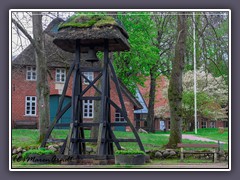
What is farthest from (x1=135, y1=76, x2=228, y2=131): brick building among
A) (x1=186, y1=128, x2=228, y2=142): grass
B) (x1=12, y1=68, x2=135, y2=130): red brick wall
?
(x1=12, y1=68, x2=135, y2=130): red brick wall

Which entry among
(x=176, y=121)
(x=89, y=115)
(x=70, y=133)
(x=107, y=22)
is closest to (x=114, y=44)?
(x=107, y=22)

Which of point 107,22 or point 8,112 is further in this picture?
point 107,22

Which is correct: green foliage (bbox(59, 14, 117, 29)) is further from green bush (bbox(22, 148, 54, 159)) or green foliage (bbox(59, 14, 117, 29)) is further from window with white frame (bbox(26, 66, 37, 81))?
window with white frame (bbox(26, 66, 37, 81))

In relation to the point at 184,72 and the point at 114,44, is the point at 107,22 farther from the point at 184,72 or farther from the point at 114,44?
the point at 184,72

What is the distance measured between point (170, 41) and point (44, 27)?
4681 millimetres

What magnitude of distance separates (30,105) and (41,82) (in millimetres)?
864

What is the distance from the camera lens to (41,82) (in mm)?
15836

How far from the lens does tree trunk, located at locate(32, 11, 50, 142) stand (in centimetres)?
1536

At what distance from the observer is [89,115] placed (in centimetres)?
1764

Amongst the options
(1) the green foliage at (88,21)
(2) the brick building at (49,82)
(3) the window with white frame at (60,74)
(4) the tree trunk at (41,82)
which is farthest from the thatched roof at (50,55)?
(1) the green foliage at (88,21)

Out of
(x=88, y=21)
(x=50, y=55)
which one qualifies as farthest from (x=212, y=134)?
(x=50, y=55)

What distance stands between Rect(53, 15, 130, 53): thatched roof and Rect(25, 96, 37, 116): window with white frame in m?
2.77

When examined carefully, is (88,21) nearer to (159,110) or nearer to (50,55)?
(50,55)

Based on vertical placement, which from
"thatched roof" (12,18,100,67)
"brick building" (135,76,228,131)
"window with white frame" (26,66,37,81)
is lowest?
"brick building" (135,76,228,131)
